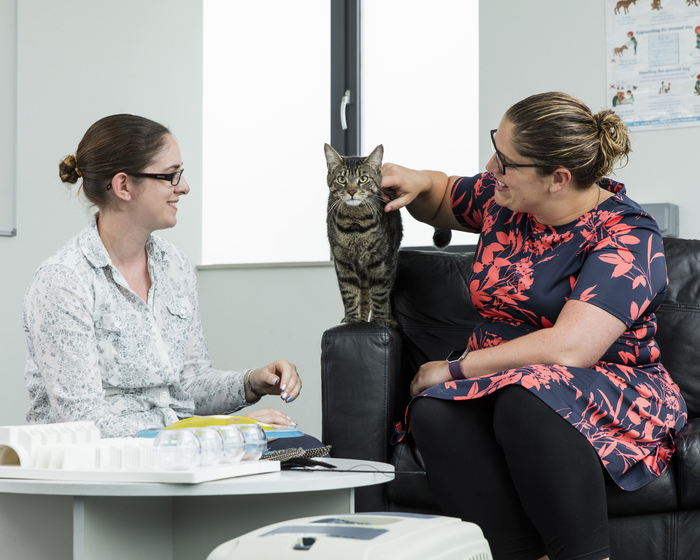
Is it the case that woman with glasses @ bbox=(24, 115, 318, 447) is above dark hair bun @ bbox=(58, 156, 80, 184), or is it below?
below

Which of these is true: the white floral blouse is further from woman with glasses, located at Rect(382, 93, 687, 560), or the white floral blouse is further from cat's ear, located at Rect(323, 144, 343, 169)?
cat's ear, located at Rect(323, 144, 343, 169)

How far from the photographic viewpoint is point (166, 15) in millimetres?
3924

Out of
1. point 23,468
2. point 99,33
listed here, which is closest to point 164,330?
point 23,468

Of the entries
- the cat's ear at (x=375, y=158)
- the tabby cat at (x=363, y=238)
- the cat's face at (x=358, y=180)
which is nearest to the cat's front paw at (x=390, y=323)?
the tabby cat at (x=363, y=238)

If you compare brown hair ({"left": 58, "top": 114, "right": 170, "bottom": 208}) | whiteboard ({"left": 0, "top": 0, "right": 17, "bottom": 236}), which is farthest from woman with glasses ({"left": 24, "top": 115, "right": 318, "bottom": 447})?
whiteboard ({"left": 0, "top": 0, "right": 17, "bottom": 236})

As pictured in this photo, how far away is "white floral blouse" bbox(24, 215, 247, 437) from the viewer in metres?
1.52

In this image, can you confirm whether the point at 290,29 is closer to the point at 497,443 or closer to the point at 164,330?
the point at 164,330

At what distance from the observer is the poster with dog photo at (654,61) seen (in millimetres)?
3041

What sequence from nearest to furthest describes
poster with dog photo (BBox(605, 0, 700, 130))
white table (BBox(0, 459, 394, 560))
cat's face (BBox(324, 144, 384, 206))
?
1. white table (BBox(0, 459, 394, 560))
2. cat's face (BBox(324, 144, 384, 206))
3. poster with dog photo (BBox(605, 0, 700, 130))

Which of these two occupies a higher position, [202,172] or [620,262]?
[202,172]

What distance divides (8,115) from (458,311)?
2.11m

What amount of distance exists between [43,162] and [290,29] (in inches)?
57.1

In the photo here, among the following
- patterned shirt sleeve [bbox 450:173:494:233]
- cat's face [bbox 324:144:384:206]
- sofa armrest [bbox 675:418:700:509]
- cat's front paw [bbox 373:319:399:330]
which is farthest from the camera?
cat's face [bbox 324:144:384:206]

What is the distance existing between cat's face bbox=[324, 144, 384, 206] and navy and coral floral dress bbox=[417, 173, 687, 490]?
0.68 meters
